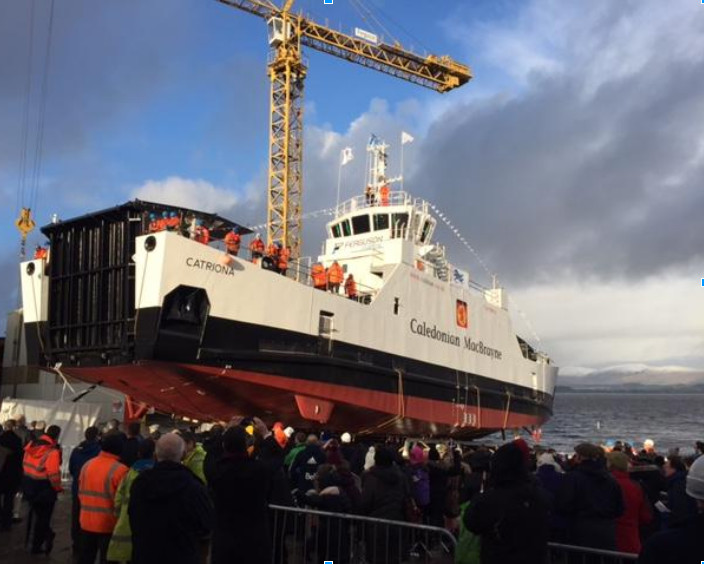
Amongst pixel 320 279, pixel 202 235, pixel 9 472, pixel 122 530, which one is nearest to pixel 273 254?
pixel 320 279

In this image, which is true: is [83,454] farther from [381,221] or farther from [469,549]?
[381,221]

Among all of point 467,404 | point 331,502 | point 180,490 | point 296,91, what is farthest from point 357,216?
point 180,490

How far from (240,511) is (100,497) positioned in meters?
1.24

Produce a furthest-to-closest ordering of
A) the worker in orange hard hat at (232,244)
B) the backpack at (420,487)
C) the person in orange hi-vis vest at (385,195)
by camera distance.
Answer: the person in orange hi-vis vest at (385,195) → the worker in orange hard hat at (232,244) → the backpack at (420,487)

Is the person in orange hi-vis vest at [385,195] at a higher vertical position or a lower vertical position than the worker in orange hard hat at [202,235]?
higher

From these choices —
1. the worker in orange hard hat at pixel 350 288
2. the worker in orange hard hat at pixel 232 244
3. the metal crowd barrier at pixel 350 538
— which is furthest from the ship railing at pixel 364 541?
the worker in orange hard hat at pixel 350 288

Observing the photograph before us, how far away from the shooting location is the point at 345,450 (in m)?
9.27

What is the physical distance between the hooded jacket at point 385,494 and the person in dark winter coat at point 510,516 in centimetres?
169

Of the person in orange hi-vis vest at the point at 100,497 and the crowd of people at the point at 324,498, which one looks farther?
the person in orange hi-vis vest at the point at 100,497

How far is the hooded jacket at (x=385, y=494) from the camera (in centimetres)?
503

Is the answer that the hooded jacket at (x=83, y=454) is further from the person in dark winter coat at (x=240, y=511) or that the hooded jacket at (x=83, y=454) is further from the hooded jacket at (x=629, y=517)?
the hooded jacket at (x=629, y=517)

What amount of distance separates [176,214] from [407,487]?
1133cm

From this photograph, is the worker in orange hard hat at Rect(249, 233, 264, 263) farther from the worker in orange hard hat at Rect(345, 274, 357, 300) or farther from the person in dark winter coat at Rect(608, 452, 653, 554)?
the person in dark winter coat at Rect(608, 452, 653, 554)

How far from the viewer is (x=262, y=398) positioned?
49.3 feet
